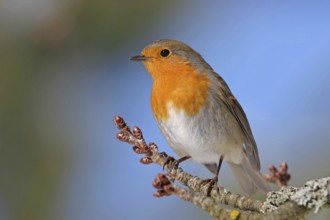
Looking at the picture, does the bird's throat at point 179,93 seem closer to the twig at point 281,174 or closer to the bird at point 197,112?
the bird at point 197,112

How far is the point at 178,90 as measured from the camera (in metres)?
3.52

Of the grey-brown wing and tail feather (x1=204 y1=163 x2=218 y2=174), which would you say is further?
tail feather (x1=204 y1=163 x2=218 y2=174)

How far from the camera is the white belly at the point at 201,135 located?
3.49 meters

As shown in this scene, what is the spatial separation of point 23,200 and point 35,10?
2236 mm

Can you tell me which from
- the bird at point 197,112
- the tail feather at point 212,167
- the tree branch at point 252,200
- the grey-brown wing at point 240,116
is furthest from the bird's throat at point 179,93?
the tree branch at point 252,200

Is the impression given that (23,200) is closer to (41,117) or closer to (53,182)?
(53,182)

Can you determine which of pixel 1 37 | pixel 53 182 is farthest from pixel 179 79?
pixel 1 37

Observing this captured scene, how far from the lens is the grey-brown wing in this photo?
148 inches

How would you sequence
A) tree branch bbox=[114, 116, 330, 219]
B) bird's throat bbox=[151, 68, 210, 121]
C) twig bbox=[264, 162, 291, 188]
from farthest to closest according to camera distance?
bird's throat bbox=[151, 68, 210, 121]
twig bbox=[264, 162, 291, 188]
tree branch bbox=[114, 116, 330, 219]

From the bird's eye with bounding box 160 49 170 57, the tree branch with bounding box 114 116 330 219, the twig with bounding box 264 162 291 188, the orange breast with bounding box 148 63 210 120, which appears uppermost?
the bird's eye with bounding box 160 49 170 57

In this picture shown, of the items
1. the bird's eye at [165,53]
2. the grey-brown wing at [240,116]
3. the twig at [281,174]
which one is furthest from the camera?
the bird's eye at [165,53]

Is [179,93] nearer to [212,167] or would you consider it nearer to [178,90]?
[178,90]

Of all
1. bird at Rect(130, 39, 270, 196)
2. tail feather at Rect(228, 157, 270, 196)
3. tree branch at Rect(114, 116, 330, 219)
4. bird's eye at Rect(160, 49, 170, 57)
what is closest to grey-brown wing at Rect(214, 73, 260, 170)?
bird at Rect(130, 39, 270, 196)

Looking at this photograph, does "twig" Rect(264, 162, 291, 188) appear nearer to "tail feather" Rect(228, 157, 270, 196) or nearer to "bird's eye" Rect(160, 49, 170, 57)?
"tail feather" Rect(228, 157, 270, 196)
